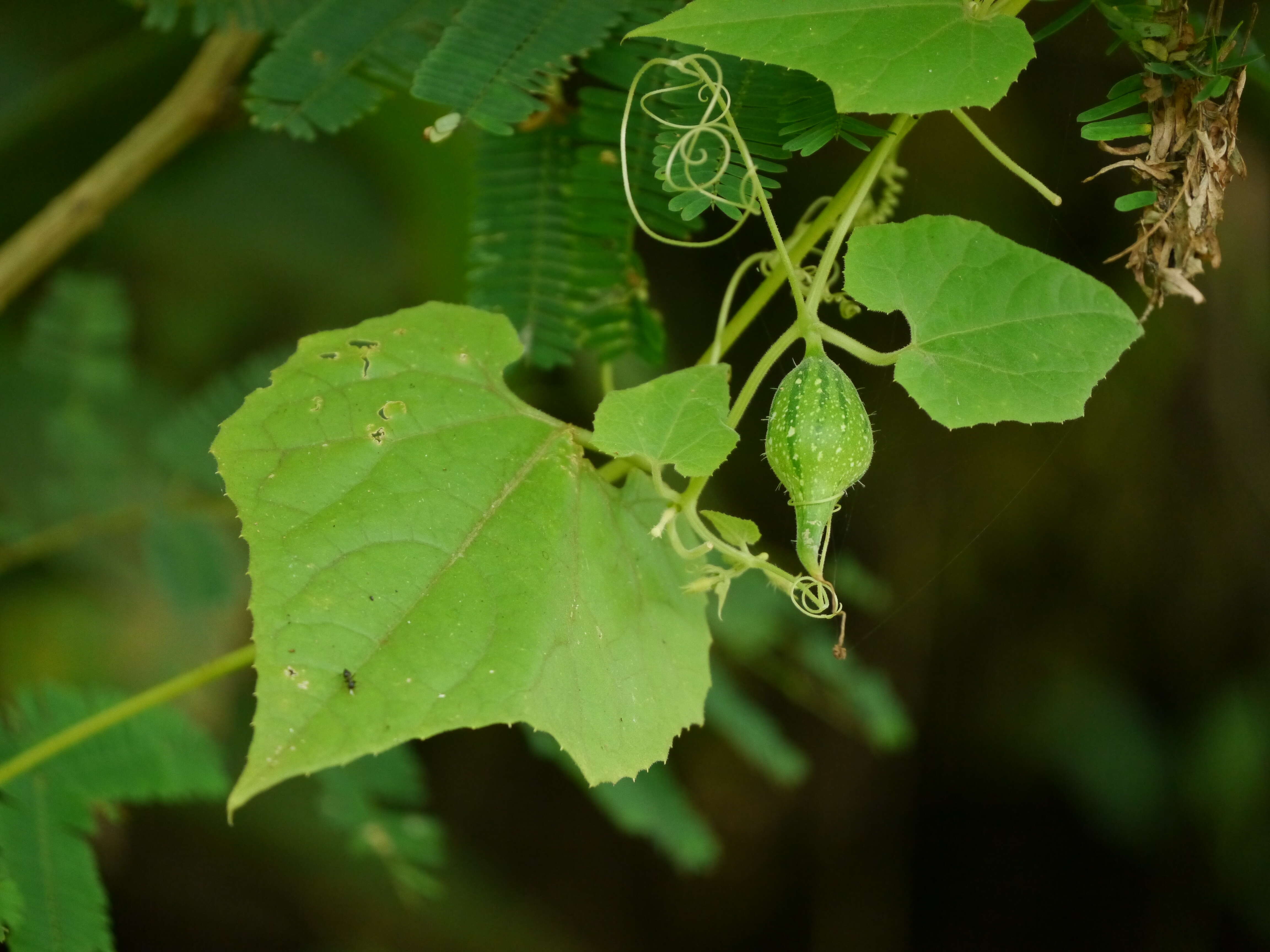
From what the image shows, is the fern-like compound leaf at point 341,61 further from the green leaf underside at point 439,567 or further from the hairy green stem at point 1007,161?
the hairy green stem at point 1007,161

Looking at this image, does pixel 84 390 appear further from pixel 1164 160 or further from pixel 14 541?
pixel 1164 160

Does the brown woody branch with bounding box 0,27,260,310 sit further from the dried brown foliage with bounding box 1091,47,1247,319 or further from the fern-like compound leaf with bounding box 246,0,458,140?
the dried brown foliage with bounding box 1091,47,1247,319

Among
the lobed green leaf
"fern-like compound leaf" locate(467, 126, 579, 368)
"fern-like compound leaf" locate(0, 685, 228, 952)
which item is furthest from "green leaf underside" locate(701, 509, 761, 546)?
the lobed green leaf

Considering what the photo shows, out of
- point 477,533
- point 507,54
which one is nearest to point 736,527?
point 477,533

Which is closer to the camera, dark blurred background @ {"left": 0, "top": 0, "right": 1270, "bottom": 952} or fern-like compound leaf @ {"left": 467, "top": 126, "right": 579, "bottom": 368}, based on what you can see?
fern-like compound leaf @ {"left": 467, "top": 126, "right": 579, "bottom": 368}

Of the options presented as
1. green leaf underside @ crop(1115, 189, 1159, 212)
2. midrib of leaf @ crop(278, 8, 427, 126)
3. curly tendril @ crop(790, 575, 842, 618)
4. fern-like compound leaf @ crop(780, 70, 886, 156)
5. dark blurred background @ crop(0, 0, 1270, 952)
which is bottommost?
dark blurred background @ crop(0, 0, 1270, 952)

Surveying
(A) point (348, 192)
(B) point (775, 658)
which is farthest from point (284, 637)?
(A) point (348, 192)

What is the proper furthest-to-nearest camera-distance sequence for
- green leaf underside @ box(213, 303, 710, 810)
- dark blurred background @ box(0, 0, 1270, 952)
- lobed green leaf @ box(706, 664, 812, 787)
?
dark blurred background @ box(0, 0, 1270, 952) → lobed green leaf @ box(706, 664, 812, 787) → green leaf underside @ box(213, 303, 710, 810)

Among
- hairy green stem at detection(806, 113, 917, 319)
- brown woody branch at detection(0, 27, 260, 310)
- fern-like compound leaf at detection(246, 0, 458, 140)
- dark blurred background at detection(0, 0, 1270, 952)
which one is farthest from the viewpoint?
dark blurred background at detection(0, 0, 1270, 952)
